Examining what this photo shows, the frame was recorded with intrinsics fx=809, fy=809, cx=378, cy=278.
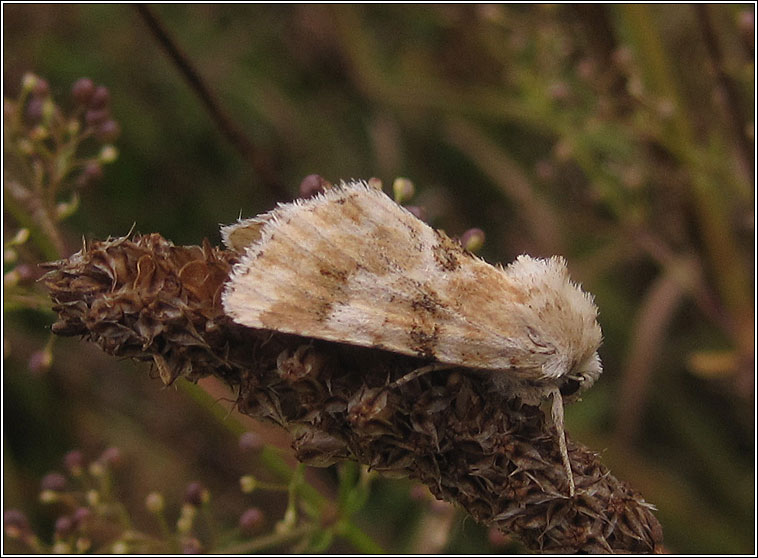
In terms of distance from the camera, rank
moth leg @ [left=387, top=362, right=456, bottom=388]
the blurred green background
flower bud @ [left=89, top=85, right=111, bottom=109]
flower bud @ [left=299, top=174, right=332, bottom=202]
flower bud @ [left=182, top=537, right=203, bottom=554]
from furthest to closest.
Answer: the blurred green background → flower bud @ [left=89, top=85, right=111, bottom=109] → flower bud @ [left=182, top=537, right=203, bottom=554] → flower bud @ [left=299, top=174, right=332, bottom=202] → moth leg @ [left=387, top=362, right=456, bottom=388]

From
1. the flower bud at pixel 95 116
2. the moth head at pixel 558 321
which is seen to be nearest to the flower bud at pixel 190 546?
the moth head at pixel 558 321

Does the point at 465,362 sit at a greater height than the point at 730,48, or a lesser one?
lesser

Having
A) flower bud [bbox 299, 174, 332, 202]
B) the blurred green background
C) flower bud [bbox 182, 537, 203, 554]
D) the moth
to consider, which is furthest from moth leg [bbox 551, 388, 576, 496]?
the blurred green background

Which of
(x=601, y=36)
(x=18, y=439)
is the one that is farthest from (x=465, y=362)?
(x=18, y=439)

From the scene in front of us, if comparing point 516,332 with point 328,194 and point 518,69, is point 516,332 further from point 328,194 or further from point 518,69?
point 518,69

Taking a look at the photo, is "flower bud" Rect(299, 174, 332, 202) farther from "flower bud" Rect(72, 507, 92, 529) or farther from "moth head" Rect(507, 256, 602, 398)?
"flower bud" Rect(72, 507, 92, 529)

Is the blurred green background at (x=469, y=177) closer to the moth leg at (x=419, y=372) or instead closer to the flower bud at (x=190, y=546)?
the flower bud at (x=190, y=546)
